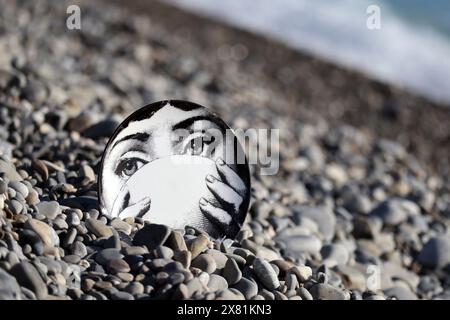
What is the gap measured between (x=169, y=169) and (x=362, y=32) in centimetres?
1111

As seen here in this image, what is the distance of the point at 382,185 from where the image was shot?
17.5ft

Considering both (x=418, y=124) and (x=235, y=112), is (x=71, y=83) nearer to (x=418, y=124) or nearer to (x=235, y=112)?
(x=235, y=112)

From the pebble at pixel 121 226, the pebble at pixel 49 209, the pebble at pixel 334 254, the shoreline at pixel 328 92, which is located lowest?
the pebble at pixel 334 254

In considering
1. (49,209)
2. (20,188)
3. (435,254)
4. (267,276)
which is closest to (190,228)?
(267,276)

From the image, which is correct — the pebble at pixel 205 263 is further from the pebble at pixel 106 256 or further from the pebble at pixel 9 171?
the pebble at pixel 9 171

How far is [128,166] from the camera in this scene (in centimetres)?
280

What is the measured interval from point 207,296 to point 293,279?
1.40 feet

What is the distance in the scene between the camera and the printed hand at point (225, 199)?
2857mm

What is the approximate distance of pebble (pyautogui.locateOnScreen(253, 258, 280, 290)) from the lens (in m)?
2.52

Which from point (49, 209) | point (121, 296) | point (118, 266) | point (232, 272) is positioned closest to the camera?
point (121, 296)

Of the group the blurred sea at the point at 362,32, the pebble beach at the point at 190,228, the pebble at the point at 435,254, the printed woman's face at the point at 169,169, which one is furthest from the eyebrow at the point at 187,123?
the blurred sea at the point at 362,32

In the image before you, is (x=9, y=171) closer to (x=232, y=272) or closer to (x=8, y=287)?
(x=8, y=287)

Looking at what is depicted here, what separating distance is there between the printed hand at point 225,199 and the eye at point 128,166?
30 cm

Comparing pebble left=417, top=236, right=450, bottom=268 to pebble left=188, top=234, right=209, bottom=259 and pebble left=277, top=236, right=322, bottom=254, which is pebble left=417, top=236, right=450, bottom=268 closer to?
pebble left=277, top=236, right=322, bottom=254
